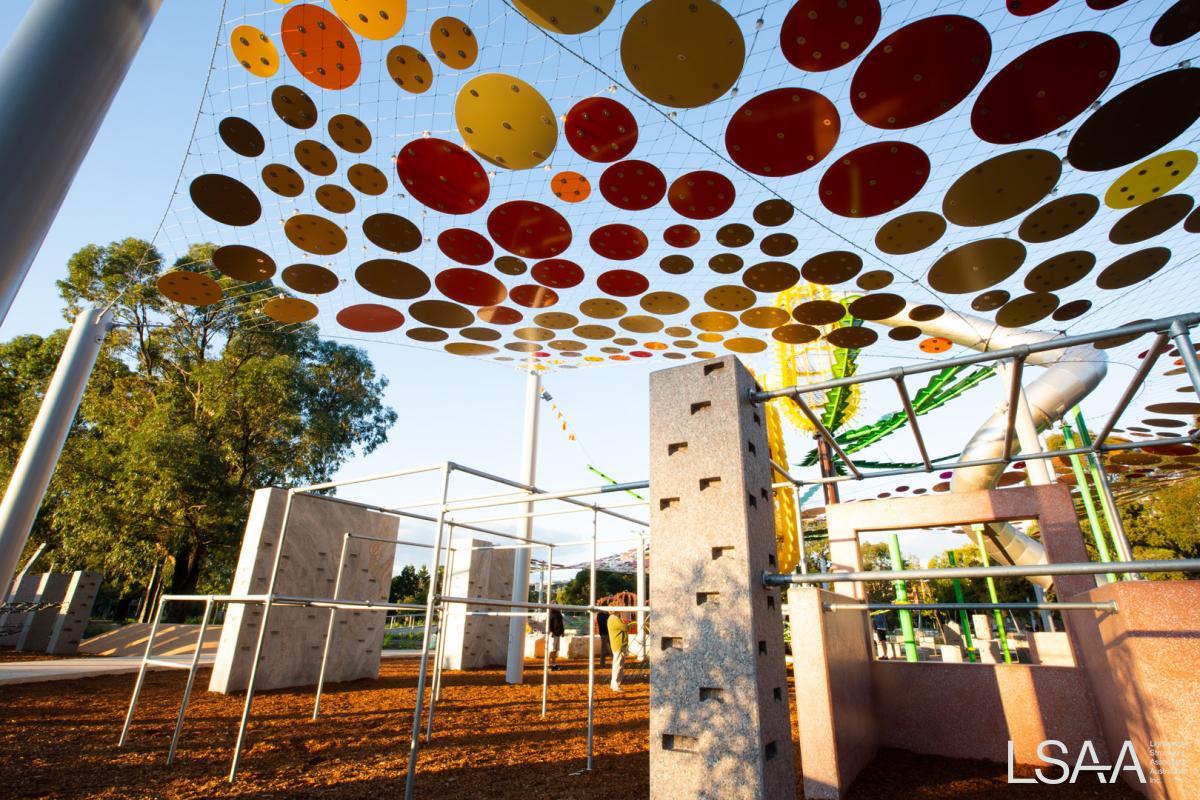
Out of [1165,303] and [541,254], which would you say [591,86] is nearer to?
[541,254]

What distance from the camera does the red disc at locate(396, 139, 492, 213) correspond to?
15.5 ft

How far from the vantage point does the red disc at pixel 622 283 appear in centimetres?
643

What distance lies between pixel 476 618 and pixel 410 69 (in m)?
13.4

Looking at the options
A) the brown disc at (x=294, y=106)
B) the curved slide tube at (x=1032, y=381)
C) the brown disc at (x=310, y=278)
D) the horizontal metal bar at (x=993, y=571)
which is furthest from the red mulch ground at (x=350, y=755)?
the curved slide tube at (x=1032, y=381)

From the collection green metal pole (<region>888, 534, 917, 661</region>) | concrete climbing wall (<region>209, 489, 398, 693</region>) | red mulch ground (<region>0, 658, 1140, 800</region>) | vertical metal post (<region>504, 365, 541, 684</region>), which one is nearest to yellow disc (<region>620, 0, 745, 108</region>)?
red mulch ground (<region>0, 658, 1140, 800</region>)

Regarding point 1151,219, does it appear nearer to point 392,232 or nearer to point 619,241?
point 619,241

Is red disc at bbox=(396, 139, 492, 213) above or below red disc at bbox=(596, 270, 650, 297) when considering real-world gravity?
below

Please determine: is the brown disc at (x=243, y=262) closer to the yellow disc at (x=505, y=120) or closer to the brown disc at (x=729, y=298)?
the yellow disc at (x=505, y=120)

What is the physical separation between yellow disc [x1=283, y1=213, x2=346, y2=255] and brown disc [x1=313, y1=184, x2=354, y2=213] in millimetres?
158

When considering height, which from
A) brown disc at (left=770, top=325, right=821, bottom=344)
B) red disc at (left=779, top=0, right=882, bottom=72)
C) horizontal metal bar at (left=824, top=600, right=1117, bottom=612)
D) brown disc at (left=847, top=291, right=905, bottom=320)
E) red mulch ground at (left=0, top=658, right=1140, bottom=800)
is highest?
brown disc at (left=770, top=325, right=821, bottom=344)

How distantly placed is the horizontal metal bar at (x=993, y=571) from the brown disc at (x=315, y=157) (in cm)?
476

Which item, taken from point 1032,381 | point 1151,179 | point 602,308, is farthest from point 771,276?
point 1032,381

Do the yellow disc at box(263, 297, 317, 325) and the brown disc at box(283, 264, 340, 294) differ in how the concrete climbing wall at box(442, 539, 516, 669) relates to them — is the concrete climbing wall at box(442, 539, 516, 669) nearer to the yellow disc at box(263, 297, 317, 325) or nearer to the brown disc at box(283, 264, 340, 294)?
the yellow disc at box(263, 297, 317, 325)

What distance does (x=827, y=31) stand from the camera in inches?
141
